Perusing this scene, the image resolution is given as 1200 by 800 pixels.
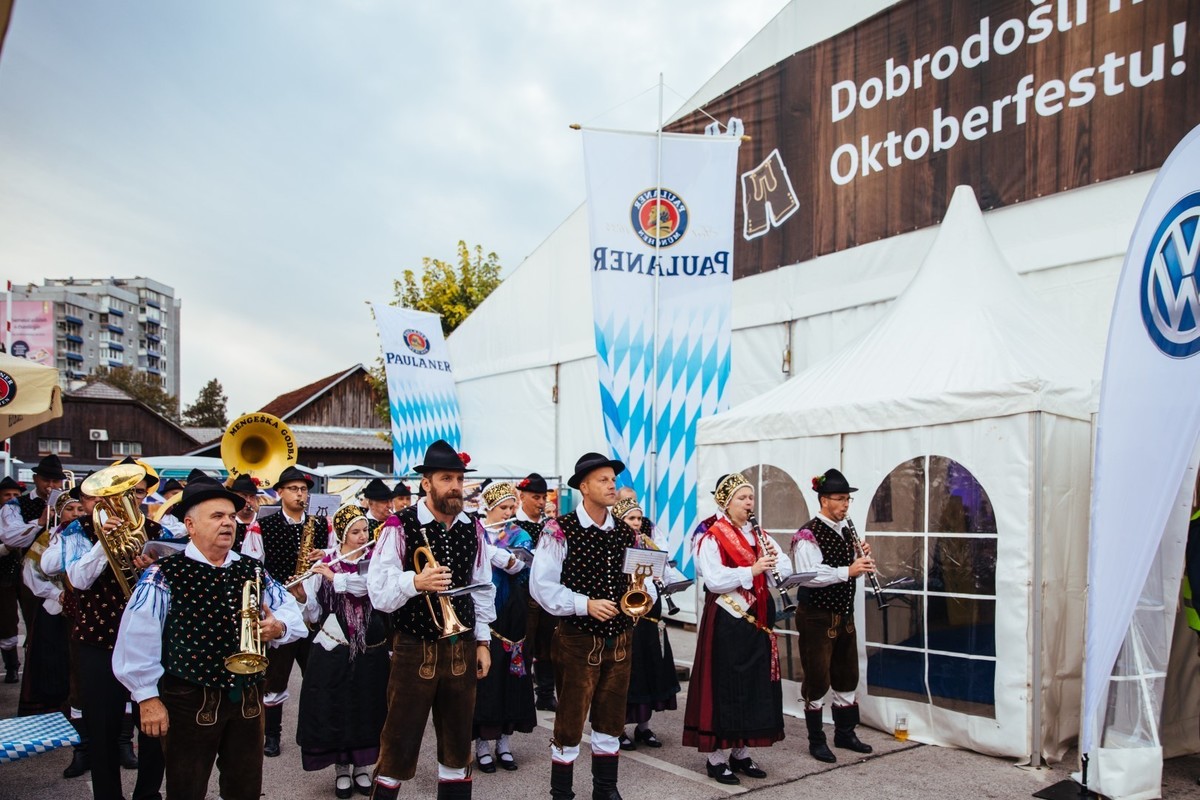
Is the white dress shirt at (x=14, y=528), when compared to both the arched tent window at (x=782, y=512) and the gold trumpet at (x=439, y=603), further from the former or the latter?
the arched tent window at (x=782, y=512)

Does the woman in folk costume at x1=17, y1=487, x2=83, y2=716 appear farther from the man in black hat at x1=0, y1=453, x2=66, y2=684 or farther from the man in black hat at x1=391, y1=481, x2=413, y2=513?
the man in black hat at x1=391, y1=481, x2=413, y2=513

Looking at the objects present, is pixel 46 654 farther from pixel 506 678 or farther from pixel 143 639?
pixel 143 639

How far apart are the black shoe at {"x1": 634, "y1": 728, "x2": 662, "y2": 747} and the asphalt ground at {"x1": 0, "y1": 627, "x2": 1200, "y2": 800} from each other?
0.11 metres

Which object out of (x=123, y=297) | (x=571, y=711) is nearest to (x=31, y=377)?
(x=571, y=711)

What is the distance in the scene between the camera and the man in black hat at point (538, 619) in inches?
266

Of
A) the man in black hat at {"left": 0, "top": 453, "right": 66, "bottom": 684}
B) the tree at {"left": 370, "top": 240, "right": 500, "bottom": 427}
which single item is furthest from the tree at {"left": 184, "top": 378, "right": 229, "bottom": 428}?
the man in black hat at {"left": 0, "top": 453, "right": 66, "bottom": 684}

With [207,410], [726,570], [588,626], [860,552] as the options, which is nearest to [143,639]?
[588,626]

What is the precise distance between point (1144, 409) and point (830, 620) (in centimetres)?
250

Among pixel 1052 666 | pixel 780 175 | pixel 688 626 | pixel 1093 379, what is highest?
pixel 780 175

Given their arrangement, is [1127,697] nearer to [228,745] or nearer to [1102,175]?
[228,745]

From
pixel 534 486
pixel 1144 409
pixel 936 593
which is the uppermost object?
pixel 1144 409

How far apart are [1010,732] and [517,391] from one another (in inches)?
464

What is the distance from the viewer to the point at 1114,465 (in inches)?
176

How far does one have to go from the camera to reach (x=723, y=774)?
17.4 feet
